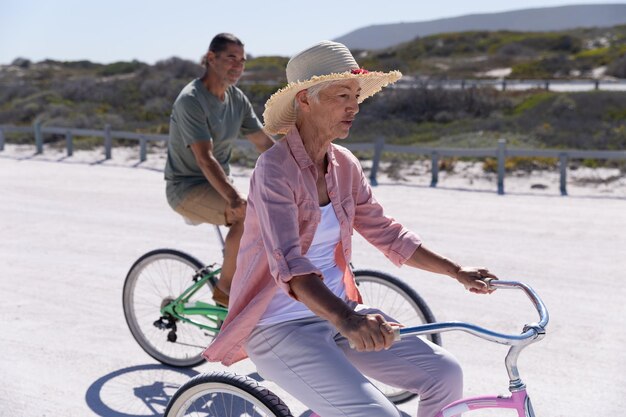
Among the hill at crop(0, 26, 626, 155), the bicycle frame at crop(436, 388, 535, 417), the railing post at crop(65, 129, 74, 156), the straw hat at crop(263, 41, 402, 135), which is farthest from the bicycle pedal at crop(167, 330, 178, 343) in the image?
the hill at crop(0, 26, 626, 155)

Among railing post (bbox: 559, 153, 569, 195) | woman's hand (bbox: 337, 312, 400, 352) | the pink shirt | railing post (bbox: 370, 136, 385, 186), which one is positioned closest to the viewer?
woman's hand (bbox: 337, 312, 400, 352)

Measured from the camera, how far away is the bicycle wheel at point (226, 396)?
2.96 meters

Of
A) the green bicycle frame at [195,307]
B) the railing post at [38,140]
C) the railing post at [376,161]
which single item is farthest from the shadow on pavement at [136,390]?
the railing post at [38,140]

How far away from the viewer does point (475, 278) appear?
3.34 m

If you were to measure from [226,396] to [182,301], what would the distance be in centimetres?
175

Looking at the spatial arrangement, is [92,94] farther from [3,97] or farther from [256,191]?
[256,191]

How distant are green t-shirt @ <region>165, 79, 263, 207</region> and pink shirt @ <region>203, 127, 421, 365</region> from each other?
5.39 feet

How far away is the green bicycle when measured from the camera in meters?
4.74

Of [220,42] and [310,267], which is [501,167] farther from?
[310,267]

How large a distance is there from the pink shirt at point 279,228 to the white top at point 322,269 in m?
0.03

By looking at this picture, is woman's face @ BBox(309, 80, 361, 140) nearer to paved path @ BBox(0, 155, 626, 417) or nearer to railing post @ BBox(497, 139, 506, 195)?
paved path @ BBox(0, 155, 626, 417)

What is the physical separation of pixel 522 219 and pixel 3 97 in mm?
43762

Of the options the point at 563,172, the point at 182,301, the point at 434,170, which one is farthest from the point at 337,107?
the point at 434,170

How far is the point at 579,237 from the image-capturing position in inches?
374
